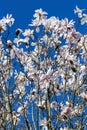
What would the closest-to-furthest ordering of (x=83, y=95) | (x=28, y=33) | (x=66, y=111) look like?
(x=66, y=111), (x=83, y=95), (x=28, y=33)

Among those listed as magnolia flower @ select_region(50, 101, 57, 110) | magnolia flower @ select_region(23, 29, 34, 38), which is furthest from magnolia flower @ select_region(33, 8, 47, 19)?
magnolia flower @ select_region(50, 101, 57, 110)

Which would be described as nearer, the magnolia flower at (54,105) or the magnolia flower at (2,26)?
the magnolia flower at (54,105)

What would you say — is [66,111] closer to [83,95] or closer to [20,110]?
[83,95]

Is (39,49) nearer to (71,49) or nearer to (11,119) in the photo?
(71,49)

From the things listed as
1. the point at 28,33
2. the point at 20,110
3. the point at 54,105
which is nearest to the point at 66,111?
the point at 54,105

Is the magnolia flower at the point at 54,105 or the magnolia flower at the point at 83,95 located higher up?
the magnolia flower at the point at 83,95

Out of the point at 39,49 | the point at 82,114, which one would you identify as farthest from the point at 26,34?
the point at 82,114

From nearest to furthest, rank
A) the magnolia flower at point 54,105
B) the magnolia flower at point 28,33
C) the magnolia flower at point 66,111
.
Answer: the magnolia flower at point 66,111, the magnolia flower at point 54,105, the magnolia flower at point 28,33

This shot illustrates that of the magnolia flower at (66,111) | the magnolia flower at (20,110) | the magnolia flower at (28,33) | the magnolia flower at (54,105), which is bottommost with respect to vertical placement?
the magnolia flower at (66,111)

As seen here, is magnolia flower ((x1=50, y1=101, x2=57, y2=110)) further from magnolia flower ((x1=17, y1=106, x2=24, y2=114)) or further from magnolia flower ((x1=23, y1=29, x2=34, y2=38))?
magnolia flower ((x1=23, y1=29, x2=34, y2=38))

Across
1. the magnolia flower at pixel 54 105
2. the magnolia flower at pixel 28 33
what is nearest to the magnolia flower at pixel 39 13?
the magnolia flower at pixel 28 33

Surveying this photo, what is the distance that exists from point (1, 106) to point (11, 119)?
0.45 meters

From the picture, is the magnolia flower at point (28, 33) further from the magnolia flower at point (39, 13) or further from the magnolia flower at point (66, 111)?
the magnolia flower at point (66, 111)

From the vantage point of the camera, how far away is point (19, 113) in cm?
718
